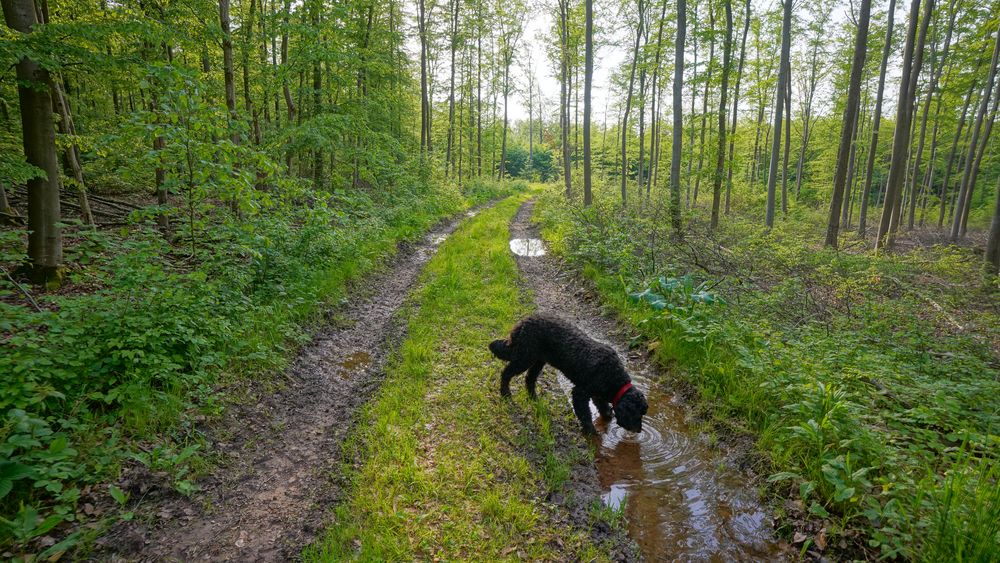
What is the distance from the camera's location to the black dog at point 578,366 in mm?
4543

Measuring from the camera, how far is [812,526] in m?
3.31

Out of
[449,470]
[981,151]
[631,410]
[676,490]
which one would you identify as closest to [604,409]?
[631,410]

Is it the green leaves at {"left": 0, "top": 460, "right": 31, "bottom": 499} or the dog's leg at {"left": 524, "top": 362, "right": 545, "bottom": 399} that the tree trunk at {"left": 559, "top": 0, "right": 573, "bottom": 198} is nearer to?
the dog's leg at {"left": 524, "top": 362, "right": 545, "bottom": 399}

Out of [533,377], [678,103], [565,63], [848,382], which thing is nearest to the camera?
[848,382]

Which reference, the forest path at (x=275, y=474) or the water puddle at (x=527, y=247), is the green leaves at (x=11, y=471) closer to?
the forest path at (x=275, y=474)

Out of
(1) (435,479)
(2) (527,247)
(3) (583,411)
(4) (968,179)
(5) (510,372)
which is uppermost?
(4) (968,179)

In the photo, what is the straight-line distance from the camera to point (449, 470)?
394cm

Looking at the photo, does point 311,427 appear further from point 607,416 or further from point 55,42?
point 55,42

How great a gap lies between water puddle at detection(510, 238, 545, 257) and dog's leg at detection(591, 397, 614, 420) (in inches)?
336

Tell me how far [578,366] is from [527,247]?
32.6 feet

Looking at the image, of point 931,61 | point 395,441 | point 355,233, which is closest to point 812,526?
point 395,441

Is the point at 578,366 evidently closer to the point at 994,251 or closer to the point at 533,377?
the point at 533,377

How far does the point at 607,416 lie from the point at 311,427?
3517 millimetres

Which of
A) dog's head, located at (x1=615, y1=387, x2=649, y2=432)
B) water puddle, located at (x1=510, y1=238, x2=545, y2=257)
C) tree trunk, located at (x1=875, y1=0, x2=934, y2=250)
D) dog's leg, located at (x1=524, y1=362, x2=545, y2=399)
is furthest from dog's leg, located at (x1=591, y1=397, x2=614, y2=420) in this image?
tree trunk, located at (x1=875, y1=0, x2=934, y2=250)
